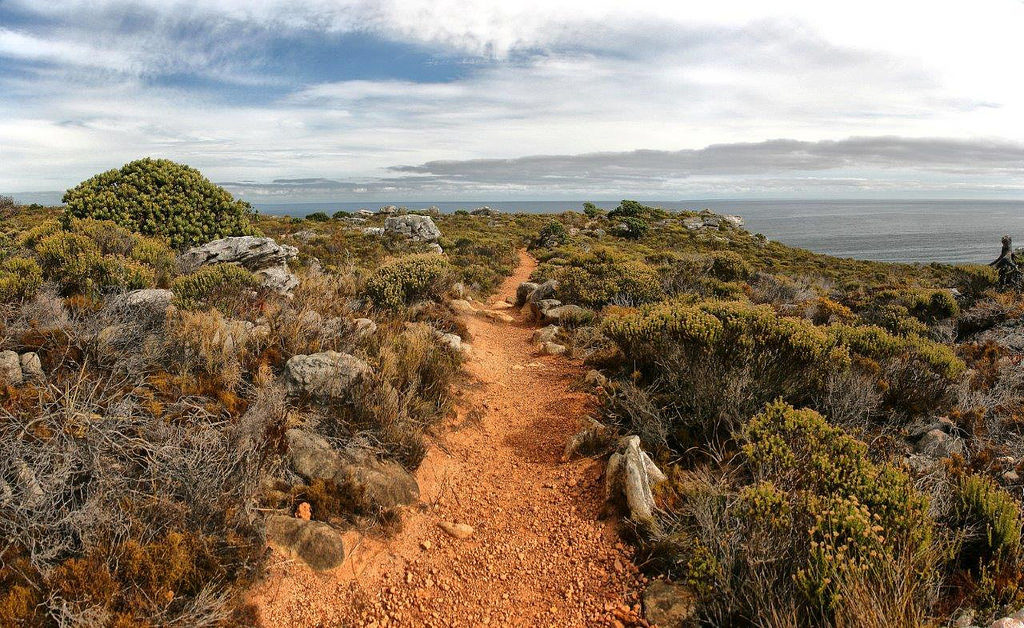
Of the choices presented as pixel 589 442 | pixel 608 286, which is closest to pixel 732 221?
pixel 608 286

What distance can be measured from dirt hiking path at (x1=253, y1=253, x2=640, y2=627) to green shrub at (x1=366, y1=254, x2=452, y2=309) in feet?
13.7

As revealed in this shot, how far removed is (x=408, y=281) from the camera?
1035 cm

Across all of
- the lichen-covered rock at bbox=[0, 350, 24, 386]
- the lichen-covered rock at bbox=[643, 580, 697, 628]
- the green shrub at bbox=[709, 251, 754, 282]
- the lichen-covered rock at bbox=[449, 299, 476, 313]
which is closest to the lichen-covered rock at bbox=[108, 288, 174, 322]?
the lichen-covered rock at bbox=[0, 350, 24, 386]

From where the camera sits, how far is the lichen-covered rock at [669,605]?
3.44 metres

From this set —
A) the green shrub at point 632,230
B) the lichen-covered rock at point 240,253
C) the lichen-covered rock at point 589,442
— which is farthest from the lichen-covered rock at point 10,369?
the green shrub at point 632,230

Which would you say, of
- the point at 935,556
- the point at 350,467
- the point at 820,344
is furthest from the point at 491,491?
the point at 820,344

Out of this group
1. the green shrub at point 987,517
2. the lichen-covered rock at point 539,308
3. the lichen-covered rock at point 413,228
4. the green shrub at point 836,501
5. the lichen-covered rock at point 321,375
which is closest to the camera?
the green shrub at point 836,501

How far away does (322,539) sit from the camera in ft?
13.1

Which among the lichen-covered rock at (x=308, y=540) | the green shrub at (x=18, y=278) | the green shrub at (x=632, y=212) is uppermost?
the green shrub at (x=632, y=212)

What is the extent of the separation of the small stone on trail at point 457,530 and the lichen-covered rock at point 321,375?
6.24ft

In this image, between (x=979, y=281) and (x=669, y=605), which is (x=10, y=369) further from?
(x=979, y=281)

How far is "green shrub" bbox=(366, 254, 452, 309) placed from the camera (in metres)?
9.86

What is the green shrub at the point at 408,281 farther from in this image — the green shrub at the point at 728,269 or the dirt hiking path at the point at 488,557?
the green shrub at the point at 728,269

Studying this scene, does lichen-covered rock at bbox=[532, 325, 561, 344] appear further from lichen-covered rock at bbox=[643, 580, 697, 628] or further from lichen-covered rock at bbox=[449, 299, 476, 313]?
lichen-covered rock at bbox=[643, 580, 697, 628]
